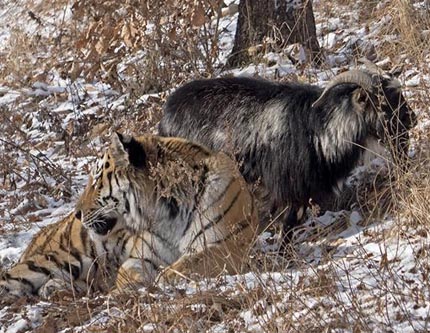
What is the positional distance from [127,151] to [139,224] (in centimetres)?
58

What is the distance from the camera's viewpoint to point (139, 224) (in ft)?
23.1

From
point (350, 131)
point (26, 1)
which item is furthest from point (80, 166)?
point (26, 1)

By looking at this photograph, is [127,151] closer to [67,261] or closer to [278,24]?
[67,261]

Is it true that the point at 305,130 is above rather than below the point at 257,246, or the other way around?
above

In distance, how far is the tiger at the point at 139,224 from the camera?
6695mm

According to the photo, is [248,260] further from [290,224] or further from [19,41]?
[19,41]

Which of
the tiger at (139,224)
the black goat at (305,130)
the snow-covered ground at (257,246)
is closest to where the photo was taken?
the snow-covered ground at (257,246)

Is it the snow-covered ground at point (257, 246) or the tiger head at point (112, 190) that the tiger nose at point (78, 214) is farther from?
the snow-covered ground at point (257, 246)

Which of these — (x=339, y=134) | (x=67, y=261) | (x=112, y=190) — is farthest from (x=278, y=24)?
(x=67, y=261)

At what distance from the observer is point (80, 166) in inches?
393

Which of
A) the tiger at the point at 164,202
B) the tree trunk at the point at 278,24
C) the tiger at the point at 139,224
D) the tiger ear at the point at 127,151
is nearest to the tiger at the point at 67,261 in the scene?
the tiger at the point at 139,224

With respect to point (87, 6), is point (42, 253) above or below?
below

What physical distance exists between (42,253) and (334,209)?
234cm

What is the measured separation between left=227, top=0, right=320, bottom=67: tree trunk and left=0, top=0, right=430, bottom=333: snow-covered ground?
0.24m
